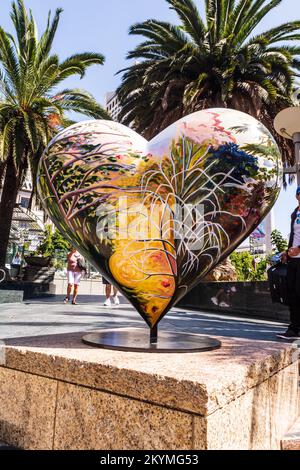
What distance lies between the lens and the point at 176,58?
11977 millimetres

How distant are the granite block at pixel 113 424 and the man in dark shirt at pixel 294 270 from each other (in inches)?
97.2

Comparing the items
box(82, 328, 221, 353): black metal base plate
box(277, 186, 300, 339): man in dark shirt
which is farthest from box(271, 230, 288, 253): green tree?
box(82, 328, 221, 353): black metal base plate

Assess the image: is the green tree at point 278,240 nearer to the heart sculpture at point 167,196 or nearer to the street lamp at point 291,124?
the street lamp at point 291,124

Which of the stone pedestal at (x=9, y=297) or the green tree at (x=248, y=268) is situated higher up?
the green tree at (x=248, y=268)

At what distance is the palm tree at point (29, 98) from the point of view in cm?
1077

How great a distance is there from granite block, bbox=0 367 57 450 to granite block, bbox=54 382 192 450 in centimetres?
8

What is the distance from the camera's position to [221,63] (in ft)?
39.5

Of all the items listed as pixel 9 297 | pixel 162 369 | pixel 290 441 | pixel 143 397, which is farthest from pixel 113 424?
pixel 9 297

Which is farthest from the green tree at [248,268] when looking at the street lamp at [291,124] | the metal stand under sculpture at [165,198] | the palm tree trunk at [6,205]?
the metal stand under sculpture at [165,198]

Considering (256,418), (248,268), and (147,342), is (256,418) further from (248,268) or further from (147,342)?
(248,268)

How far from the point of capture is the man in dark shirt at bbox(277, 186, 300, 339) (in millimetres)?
3689

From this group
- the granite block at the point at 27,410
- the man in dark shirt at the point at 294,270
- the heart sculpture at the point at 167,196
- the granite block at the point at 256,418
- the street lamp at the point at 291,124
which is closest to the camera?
the granite block at the point at 256,418

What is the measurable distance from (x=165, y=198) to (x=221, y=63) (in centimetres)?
1127

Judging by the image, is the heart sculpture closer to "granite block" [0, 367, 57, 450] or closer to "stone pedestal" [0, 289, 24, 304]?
"granite block" [0, 367, 57, 450]
